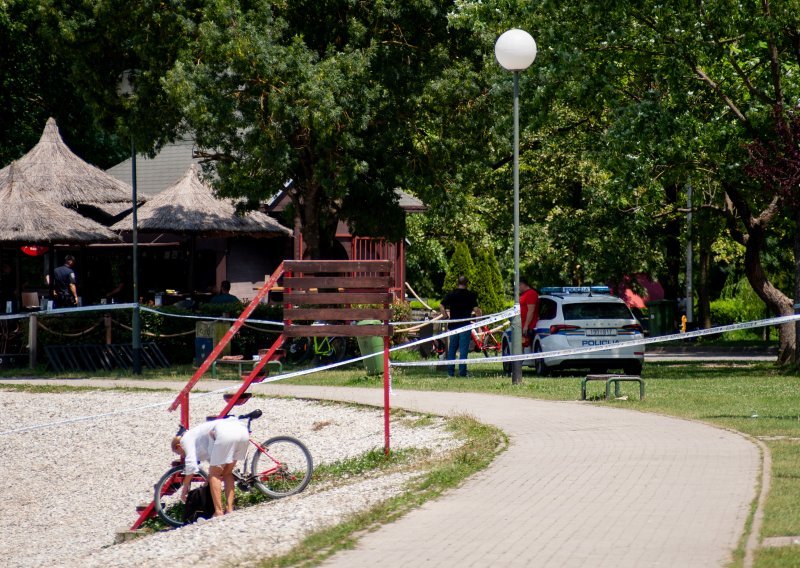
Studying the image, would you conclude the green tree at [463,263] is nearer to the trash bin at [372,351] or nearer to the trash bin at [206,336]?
the trash bin at [206,336]

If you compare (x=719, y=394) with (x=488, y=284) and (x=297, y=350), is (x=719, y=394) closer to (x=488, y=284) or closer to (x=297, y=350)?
(x=297, y=350)

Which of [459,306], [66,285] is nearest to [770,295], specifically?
[459,306]

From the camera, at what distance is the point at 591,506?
9.14 m

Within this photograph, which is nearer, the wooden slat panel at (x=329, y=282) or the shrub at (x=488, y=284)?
the wooden slat panel at (x=329, y=282)

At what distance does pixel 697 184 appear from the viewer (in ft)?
85.5

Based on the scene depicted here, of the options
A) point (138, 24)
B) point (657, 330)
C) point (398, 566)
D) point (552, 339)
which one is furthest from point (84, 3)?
point (657, 330)

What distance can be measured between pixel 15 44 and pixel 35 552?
125ft

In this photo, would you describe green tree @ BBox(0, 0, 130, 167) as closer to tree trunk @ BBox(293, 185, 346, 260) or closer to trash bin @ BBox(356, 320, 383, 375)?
tree trunk @ BBox(293, 185, 346, 260)

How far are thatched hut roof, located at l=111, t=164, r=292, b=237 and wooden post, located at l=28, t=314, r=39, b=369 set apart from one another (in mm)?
4124

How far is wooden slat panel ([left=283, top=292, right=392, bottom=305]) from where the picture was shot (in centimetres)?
1316

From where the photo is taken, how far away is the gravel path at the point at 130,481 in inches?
337

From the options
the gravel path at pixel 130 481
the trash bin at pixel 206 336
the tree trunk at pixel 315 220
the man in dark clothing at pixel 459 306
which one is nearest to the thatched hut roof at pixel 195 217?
the tree trunk at pixel 315 220

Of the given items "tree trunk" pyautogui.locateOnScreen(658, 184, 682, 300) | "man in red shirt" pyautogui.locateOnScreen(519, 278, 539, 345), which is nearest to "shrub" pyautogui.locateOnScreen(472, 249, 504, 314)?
"tree trunk" pyautogui.locateOnScreen(658, 184, 682, 300)

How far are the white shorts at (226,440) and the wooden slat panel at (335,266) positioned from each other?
200cm
